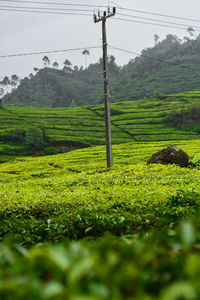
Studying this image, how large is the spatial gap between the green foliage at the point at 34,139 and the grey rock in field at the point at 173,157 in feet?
82.7

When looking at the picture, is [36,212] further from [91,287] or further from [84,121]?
[84,121]

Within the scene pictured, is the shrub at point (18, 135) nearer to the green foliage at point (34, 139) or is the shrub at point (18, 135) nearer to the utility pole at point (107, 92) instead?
the green foliage at point (34, 139)

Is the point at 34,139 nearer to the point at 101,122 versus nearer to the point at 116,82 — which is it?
the point at 101,122

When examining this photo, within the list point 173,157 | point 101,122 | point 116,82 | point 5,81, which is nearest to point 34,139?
point 101,122

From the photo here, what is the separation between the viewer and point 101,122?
45.5 metres

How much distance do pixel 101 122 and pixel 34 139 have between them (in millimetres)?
11775

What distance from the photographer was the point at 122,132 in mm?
40094

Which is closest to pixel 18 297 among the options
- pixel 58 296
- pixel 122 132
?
pixel 58 296

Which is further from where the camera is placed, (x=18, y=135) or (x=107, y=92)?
(x=18, y=135)

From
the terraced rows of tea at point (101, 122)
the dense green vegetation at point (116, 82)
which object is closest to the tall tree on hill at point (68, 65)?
the dense green vegetation at point (116, 82)

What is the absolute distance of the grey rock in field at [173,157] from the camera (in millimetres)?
13258

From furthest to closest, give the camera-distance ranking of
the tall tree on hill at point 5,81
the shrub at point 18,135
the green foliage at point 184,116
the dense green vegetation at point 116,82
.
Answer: the tall tree on hill at point 5,81, the dense green vegetation at point 116,82, the green foliage at point 184,116, the shrub at point 18,135

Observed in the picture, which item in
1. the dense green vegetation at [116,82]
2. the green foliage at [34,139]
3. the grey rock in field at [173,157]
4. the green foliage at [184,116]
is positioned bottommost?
the green foliage at [34,139]

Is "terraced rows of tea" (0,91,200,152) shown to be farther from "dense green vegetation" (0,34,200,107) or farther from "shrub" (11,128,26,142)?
"dense green vegetation" (0,34,200,107)
